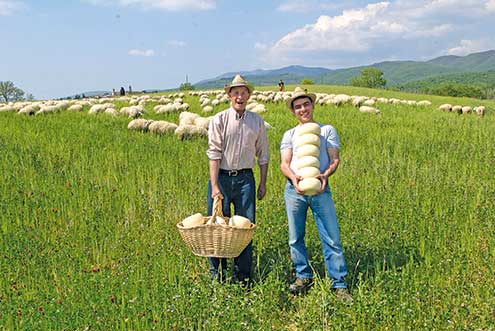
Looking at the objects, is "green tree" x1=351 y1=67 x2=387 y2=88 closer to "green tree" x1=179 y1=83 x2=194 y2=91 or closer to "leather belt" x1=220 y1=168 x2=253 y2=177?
"green tree" x1=179 y1=83 x2=194 y2=91

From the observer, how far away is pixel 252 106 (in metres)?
21.4

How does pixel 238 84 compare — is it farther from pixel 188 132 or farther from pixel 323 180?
pixel 188 132

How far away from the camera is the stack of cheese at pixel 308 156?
168 inches

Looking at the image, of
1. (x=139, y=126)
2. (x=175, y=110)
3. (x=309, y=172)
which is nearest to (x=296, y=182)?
(x=309, y=172)

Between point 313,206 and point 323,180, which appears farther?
point 313,206

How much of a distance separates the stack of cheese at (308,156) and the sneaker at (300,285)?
40.8 inches

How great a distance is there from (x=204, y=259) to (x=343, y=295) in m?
1.81

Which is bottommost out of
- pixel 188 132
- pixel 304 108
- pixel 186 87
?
pixel 188 132

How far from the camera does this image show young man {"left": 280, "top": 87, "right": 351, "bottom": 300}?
4.41 meters

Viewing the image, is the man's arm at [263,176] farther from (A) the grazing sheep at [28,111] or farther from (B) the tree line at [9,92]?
(B) the tree line at [9,92]

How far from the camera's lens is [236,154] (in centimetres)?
453

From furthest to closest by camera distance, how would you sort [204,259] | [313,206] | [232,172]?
[204,259] → [232,172] → [313,206]

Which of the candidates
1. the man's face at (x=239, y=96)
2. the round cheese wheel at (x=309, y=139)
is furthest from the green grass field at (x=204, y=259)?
the man's face at (x=239, y=96)

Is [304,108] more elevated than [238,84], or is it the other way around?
[238,84]
